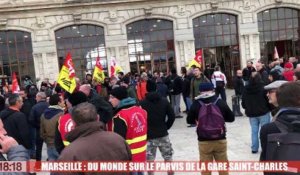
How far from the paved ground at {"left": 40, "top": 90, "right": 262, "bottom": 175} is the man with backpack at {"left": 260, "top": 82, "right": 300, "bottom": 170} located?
543cm

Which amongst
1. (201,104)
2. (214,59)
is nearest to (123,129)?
(201,104)

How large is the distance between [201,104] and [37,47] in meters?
20.6

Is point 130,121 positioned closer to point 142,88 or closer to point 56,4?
point 142,88

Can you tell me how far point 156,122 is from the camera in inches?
286

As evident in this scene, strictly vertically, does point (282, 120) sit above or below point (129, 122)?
above

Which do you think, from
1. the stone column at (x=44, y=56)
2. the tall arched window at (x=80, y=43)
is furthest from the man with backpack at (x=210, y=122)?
the stone column at (x=44, y=56)

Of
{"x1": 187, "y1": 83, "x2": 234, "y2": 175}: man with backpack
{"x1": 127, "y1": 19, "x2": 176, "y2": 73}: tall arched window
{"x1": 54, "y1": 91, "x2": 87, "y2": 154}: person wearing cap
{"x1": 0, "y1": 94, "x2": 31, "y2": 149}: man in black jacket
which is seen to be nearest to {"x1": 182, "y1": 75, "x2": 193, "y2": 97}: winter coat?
{"x1": 0, "y1": 94, "x2": 31, "y2": 149}: man in black jacket

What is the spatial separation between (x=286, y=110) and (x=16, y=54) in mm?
24568

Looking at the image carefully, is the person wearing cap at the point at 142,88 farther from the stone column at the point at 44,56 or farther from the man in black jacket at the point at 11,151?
the stone column at the point at 44,56

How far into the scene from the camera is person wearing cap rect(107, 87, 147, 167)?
609cm

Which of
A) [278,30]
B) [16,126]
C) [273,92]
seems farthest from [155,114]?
[278,30]

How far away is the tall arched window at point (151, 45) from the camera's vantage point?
26.5m

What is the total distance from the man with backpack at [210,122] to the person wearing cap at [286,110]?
9.61ft

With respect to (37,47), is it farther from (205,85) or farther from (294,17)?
(205,85)
